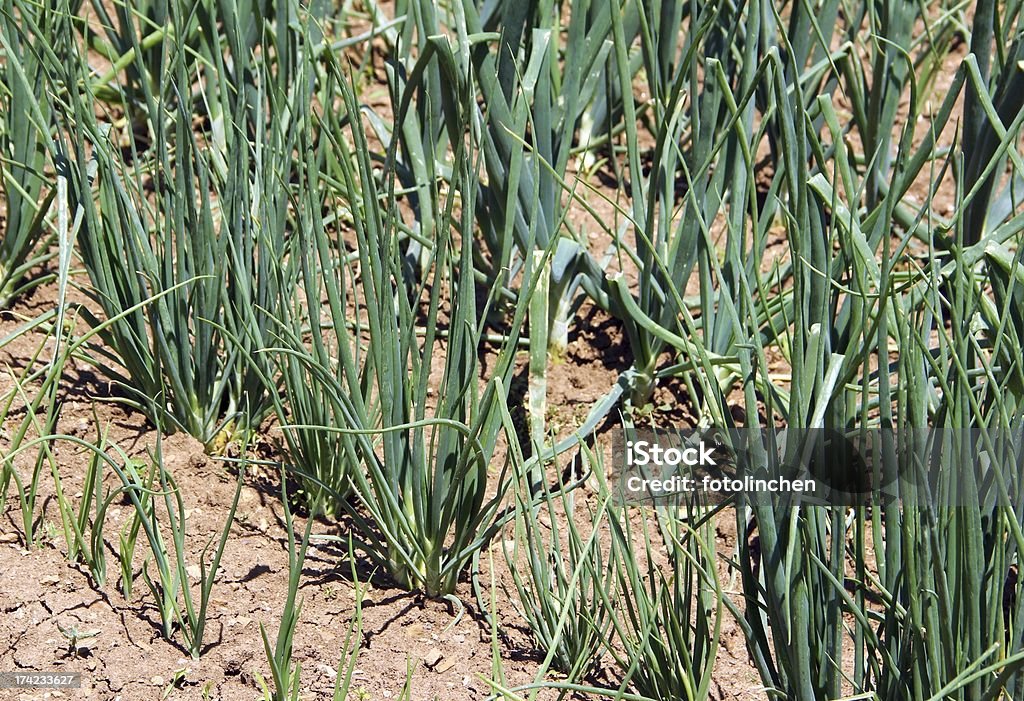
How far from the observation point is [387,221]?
4.02ft

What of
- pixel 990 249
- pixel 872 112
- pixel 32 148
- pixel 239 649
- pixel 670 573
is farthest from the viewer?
pixel 872 112

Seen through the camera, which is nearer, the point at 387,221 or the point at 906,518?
the point at 906,518

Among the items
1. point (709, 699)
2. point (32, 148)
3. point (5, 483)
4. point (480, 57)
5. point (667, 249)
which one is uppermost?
point (480, 57)

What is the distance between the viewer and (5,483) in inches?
53.4

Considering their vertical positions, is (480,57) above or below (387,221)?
above

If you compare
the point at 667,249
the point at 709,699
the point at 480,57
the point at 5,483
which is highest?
the point at 480,57

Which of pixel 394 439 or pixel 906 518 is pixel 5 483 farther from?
pixel 906 518

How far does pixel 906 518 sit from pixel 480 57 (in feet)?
2.90

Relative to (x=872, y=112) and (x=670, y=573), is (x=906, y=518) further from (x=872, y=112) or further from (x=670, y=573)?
(x=872, y=112)

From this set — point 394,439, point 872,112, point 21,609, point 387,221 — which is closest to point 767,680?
point 394,439

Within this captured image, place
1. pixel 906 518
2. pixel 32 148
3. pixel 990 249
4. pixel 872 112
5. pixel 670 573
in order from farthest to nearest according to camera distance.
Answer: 1. pixel 872 112
2. pixel 32 148
3. pixel 670 573
4. pixel 990 249
5. pixel 906 518

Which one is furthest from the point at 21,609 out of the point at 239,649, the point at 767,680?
the point at 767,680

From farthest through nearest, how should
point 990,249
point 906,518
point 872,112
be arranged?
1. point 872,112
2. point 990,249
3. point 906,518

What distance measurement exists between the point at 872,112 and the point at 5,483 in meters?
1.45
